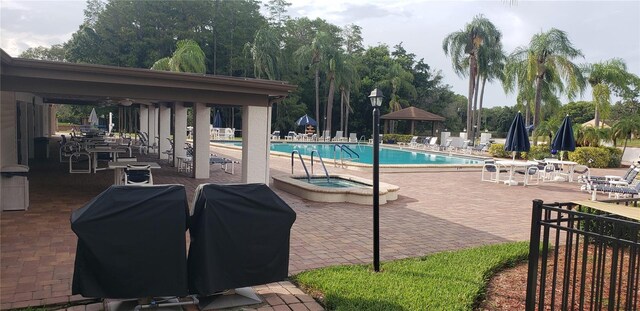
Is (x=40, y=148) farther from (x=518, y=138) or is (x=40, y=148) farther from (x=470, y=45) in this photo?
(x=470, y=45)

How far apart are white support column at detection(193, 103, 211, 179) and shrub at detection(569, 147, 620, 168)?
17.0 metres

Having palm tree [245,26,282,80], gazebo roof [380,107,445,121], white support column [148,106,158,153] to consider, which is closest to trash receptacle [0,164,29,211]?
white support column [148,106,158,153]

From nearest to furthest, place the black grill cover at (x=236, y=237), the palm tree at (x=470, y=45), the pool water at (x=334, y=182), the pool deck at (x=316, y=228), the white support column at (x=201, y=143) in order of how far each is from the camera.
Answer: the black grill cover at (x=236, y=237)
the pool deck at (x=316, y=228)
the pool water at (x=334, y=182)
the white support column at (x=201, y=143)
the palm tree at (x=470, y=45)

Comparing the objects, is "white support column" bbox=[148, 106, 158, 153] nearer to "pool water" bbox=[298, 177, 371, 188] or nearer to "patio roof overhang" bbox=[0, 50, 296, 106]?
"pool water" bbox=[298, 177, 371, 188]

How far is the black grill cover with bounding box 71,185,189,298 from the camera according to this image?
11.5 feet

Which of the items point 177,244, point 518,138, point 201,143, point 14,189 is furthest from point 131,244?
point 518,138

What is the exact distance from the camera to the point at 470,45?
35.5m

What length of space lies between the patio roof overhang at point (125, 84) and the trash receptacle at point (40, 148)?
9.74 metres

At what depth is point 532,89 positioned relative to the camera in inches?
1040

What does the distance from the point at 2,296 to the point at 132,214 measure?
168 centimetres

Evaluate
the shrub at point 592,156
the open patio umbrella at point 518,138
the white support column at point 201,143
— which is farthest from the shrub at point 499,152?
the white support column at point 201,143

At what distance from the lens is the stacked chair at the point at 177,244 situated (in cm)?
353

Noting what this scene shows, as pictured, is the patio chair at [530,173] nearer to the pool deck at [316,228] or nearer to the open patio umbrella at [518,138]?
the open patio umbrella at [518,138]

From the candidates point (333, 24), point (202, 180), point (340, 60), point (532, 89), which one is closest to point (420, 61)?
point (333, 24)
